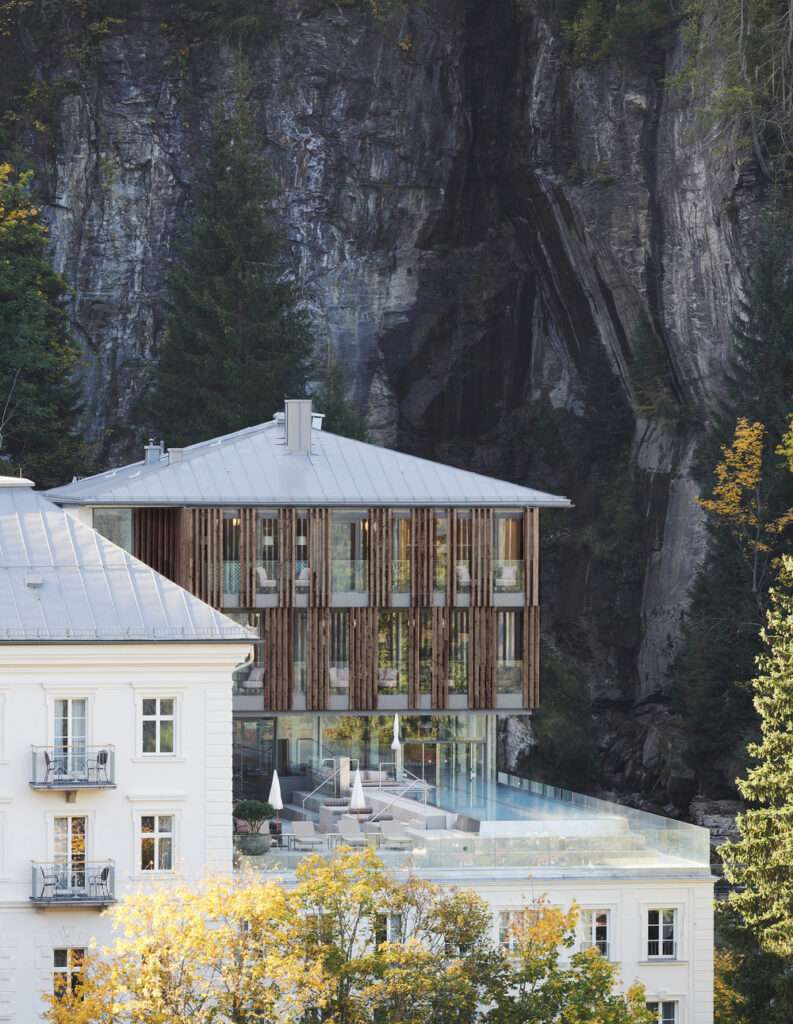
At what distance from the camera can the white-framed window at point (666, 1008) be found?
5728 cm

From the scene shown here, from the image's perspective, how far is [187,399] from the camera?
300 ft

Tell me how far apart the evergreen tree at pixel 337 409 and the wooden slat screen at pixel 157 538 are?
18.8m

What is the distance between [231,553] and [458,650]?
6.82m

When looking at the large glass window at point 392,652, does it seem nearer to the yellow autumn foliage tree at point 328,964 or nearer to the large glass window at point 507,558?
the large glass window at point 507,558

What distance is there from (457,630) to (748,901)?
1236cm

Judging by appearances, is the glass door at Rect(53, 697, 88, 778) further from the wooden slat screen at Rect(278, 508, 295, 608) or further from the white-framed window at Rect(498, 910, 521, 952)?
the wooden slat screen at Rect(278, 508, 295, 608)

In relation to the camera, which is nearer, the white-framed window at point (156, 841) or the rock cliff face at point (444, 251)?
the white-framed window at point (156, 841)

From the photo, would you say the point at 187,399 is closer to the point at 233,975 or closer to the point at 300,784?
the point at 300,784

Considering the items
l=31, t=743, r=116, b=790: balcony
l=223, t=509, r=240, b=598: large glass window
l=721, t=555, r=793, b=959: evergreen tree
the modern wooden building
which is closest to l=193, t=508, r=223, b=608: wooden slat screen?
the modern wooden building

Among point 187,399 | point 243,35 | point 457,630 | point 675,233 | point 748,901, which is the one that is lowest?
point 748,901

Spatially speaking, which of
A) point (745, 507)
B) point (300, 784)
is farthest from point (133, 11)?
point (300, 784)

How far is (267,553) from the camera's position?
70812mm

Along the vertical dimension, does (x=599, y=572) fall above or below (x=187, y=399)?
below

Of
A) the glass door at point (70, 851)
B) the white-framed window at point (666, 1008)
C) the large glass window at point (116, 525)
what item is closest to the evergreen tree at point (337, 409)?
the large glass window at point (116, 525)
